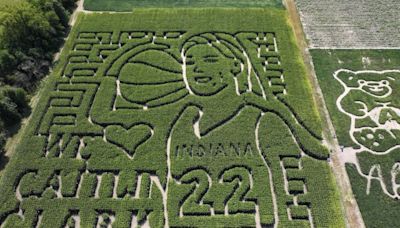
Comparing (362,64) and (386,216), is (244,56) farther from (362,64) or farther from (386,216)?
(386,216)

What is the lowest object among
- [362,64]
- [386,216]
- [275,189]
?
[386,216]

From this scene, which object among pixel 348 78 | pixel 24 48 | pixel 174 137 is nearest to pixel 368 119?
pixel 348 78

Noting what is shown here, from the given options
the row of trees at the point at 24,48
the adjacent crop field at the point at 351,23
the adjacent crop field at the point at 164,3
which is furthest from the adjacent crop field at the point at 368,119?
the row of trees at the point at 24,48

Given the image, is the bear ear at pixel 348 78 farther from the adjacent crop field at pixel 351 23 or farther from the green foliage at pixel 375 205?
the green foliage at pixel 375 205

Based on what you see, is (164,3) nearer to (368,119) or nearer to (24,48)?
(24,48)

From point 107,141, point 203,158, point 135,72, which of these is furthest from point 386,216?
point 135,72

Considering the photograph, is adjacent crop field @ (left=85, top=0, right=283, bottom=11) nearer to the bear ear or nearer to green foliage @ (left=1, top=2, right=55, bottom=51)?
green foliage @ (left=1, top=2, right=55, bottom=51)

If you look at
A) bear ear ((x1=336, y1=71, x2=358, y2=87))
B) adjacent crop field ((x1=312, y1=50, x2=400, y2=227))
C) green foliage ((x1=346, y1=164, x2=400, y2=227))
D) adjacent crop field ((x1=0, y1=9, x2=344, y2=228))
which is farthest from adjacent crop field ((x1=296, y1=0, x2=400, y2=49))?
green foliage ((x1=346, y1=164, x2=400, y2=227))
